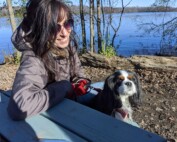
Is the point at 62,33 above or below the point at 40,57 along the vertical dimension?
above

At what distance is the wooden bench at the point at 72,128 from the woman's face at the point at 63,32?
466mm

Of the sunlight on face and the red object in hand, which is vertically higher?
the sunlight on face

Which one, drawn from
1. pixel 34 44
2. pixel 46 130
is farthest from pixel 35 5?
pixel 46 130

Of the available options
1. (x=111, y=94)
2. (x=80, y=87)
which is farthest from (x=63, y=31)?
(x=111, y=94)

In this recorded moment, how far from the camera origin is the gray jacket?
1.90 metres

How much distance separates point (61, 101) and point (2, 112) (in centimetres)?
44

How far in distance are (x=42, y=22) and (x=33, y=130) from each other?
733mm

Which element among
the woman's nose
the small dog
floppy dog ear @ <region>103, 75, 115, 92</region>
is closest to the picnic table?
the woman's nose

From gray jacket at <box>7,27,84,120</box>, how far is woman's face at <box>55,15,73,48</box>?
0.81 ft

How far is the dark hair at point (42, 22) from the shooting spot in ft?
7.00

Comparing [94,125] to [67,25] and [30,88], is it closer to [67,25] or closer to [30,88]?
[30,88]

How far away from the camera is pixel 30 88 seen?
195 cm

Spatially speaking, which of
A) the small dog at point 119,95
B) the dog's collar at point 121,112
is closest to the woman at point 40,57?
the small dog at point 119,95

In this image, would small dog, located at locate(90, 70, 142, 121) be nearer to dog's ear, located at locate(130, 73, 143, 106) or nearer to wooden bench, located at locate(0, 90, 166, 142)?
dog's ear, located at locate(130, 73, 143, 106)
